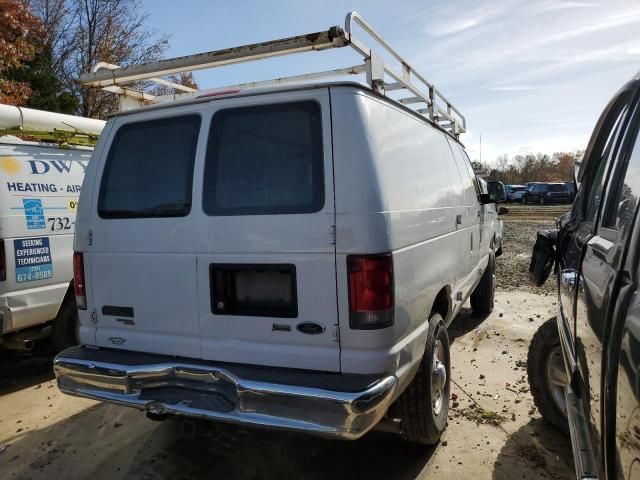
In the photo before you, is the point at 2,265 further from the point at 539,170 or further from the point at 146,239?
the point at 539,170

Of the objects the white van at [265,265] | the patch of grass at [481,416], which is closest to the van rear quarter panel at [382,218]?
the white van at [265,265]

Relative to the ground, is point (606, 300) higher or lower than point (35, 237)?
lower

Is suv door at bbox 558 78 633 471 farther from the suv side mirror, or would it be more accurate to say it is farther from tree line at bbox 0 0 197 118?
tree line at bbox 0 0 197 118

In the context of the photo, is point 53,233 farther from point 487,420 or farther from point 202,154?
point 487,420

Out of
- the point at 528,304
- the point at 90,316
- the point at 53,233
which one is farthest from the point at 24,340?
the point at 528,304

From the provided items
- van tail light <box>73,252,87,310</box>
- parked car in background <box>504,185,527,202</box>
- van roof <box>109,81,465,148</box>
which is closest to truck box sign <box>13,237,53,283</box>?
van tail light <box>73,252,87,310</box>

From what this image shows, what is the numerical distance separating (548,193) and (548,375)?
3871cm

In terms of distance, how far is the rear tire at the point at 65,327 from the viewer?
5.03 metres

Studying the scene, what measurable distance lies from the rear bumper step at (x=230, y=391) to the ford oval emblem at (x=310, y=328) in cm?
22

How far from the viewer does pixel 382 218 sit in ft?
8.20

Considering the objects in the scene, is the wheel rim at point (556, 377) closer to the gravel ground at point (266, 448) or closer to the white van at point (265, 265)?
the gravel ground at point (266, 448)

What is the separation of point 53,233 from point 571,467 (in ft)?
16.0

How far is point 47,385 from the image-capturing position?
482 cm

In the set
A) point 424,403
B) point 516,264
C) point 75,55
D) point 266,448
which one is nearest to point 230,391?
point 266,448
